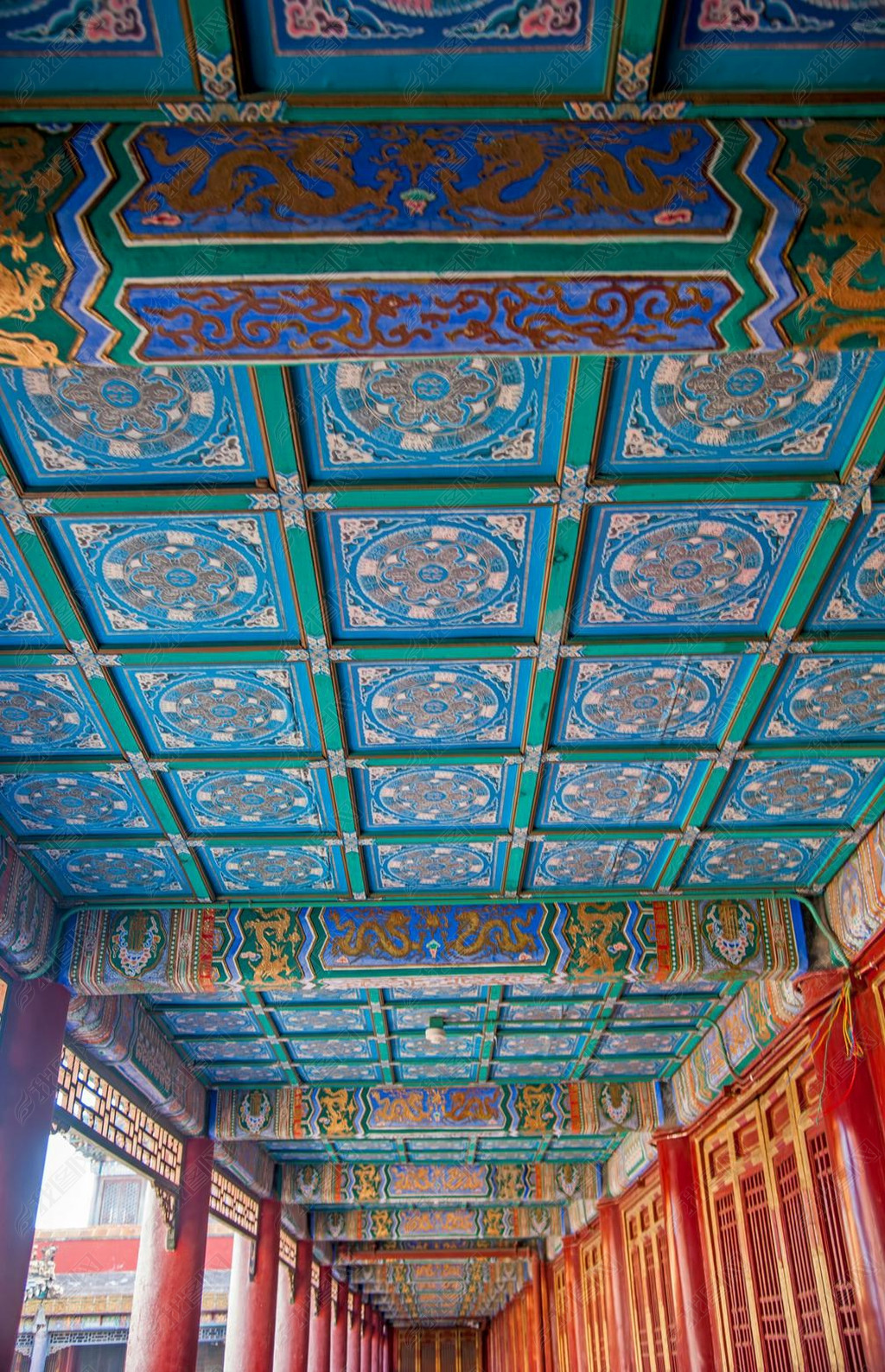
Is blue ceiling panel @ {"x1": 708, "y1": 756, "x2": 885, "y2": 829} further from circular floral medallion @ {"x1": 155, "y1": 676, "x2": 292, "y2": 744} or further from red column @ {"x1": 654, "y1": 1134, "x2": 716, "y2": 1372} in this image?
red column @ {"x1": 654, "y1": 1134, "x2": 716, "y2": 1372}

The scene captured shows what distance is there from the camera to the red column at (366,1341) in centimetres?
2653

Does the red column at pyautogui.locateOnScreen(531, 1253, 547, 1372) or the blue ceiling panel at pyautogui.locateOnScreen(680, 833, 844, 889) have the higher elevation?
the blue ceiling panel at pyautogui.locateOnScreen(680, 833, 844, 889)

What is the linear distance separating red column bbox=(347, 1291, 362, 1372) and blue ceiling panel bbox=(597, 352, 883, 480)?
79.6 ft

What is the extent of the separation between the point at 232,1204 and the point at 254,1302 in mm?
1547

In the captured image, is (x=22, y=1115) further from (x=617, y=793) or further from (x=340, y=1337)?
(x=340, y=1337)

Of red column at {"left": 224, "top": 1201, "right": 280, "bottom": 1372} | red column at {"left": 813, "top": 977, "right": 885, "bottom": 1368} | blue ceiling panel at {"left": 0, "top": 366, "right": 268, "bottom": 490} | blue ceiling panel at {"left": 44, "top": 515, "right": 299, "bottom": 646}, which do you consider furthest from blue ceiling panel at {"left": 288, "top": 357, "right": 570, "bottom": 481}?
red column at {"left": 224, "top": 1201, "right": 280, "bottom": 1372}

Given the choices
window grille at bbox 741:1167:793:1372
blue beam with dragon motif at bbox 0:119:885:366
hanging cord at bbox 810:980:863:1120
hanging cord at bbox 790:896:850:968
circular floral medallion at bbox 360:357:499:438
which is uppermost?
circular floral medallion at bbox 360:357:499:438

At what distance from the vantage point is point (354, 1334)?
81.3ft

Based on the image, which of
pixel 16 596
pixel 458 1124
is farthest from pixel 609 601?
pixel 458 1124

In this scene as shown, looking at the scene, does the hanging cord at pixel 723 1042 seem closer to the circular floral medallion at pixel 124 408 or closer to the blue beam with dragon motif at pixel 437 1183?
the blue beam with dragon motif at pixel 437 1183

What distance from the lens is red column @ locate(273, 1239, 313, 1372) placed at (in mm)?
15359

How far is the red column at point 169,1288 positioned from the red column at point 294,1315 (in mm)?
6200

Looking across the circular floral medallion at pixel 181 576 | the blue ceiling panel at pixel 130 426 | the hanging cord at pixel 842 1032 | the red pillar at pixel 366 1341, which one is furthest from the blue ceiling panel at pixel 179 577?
the red pillar at pixel 366 1341

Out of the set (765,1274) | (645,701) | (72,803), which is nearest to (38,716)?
(72,803)
